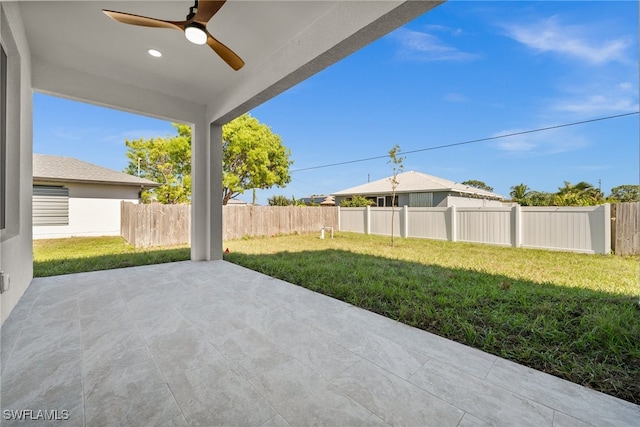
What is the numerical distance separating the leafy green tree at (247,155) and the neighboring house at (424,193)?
524cm

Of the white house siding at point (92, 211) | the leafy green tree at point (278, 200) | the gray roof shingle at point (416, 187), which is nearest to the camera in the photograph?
the white house siding at point (92, 211)

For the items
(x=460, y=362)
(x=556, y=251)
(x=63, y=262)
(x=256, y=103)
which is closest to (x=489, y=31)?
(x=556, y=251)

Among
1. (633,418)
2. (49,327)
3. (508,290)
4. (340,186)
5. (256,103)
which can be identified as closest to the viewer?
(633,418)

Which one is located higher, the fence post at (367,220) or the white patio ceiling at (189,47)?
the white patio ceiling at (189,47)

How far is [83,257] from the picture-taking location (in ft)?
16.6

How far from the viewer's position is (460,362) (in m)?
1.62

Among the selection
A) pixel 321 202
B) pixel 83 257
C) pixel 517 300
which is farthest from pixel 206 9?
pixel 321 202

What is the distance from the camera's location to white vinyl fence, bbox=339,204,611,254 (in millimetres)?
5559

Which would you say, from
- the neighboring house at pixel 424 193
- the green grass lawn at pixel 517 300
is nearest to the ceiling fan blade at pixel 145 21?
the green grass lawn at pixel 517 300

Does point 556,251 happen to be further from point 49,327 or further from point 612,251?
point 49,327

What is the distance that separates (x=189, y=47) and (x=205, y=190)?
2432mm

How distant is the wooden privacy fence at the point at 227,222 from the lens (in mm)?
6781

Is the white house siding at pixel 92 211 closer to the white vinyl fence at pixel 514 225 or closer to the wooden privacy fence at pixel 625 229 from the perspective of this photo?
the white vinyl fence at pixel 514 225

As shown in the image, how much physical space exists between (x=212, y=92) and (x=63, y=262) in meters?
3.92
